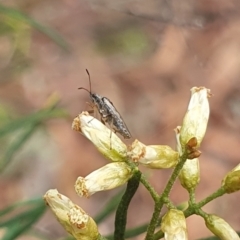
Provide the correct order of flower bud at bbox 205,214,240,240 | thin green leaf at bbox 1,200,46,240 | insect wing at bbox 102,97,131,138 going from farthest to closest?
thin green leaf at bbox 1,200,46,240 < insect wing at bbox 102,97,131,138 < flower bud at bbox 205,214,240,240

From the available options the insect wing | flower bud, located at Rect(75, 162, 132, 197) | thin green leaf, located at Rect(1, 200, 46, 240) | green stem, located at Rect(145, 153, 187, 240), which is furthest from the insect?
thin green leaf, located at Rect(1, 200, 46, 240)

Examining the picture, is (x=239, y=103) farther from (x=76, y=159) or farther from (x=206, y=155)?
(x=76, y=159)

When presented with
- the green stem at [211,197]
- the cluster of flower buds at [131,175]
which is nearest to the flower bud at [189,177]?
the cluster of flower buds at [131,175]

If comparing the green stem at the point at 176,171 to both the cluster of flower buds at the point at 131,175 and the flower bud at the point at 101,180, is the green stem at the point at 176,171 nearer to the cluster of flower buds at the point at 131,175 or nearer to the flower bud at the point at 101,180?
the cluster of flower buds at the point at 131,175

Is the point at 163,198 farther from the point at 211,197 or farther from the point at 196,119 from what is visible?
the point at 196,119

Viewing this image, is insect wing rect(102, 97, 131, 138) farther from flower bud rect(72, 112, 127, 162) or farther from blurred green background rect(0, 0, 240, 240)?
blurred green background rect(0, 0, 240, 240)

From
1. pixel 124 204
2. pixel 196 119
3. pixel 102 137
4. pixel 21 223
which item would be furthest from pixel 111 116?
pixel 21 223

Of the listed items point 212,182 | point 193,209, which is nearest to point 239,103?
point 212,182
